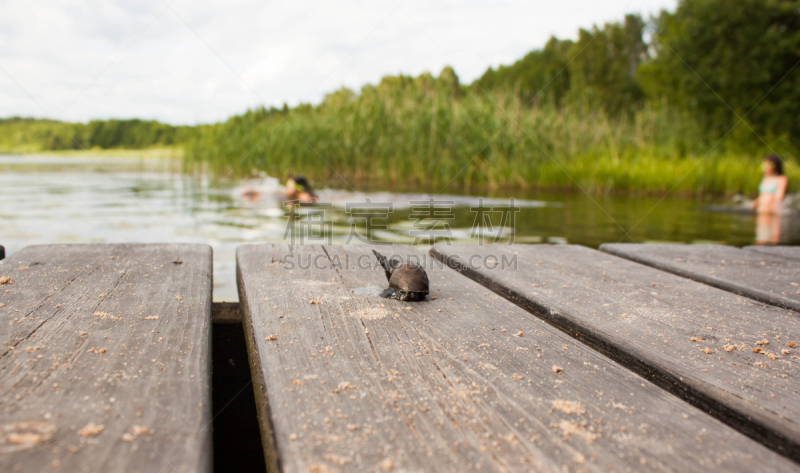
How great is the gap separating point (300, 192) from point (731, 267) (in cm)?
824

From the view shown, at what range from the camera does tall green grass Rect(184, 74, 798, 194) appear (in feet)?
37.1

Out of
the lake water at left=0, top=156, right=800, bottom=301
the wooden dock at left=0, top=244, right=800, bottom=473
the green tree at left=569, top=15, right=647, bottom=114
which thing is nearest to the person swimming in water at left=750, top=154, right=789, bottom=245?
the lake water at left=0, top=156, right=800, bottom=301

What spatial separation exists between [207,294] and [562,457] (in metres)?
1.19

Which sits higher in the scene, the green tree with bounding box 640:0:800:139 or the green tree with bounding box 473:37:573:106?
the green tree with bounding box 473:37:573:106

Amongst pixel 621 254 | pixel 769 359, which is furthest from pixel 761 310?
pixel 621 254

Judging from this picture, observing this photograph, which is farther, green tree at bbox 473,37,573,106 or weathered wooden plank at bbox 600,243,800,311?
green tree at bbox 473,37,573,106

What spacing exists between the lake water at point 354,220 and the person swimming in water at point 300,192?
1.12 feet

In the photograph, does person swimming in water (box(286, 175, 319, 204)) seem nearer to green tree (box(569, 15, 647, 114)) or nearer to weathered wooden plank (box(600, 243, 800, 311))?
weathered wooden plank (box(600, 243, 800, 311))

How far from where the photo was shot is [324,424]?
88 cm

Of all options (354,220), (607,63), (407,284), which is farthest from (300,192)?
(607,63)

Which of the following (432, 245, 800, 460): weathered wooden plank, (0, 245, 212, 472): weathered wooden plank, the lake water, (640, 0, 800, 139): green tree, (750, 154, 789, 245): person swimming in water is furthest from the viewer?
(640, 0, 800, 139): green tree

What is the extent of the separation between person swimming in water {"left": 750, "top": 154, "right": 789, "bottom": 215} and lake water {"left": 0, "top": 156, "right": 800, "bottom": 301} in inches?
26.6

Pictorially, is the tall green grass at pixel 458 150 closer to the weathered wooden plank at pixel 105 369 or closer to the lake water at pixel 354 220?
the lake water at pixel 354 220

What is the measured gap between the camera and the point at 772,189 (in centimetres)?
909
